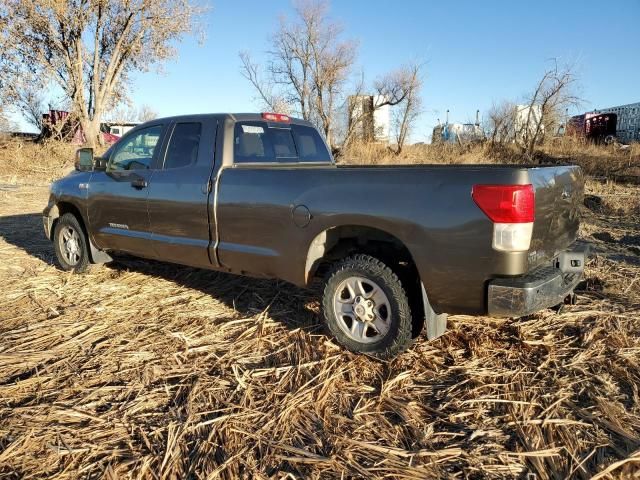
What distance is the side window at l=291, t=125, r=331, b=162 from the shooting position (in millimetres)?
5148

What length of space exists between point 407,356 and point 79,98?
22.7m

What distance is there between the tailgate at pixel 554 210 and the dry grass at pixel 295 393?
0.79 m

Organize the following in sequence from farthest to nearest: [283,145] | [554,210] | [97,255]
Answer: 1. [97,255]
2. [283,145]
3. [554,210]

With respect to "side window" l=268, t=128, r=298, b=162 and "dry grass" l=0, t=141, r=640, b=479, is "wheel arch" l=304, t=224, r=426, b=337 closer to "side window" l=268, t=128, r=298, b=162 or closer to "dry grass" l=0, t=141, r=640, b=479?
"dry grass" l=0, t=141, r=640, b=479

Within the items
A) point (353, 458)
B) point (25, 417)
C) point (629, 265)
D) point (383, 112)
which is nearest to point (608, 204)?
point (629, 265)

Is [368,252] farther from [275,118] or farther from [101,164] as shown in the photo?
[101,164]

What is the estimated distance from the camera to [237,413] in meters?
2.96

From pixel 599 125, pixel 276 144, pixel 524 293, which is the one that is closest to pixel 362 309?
pixel 524 293

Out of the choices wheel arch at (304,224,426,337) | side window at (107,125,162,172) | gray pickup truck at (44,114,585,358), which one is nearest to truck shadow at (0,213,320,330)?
gray pickup truck at (44,114,585,358)

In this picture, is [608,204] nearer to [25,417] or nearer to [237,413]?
[237,413]

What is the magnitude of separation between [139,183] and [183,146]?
649 millimetres

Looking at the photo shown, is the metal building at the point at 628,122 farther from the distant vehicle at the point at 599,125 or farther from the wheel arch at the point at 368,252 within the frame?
the wheel arch at the point at 368,252

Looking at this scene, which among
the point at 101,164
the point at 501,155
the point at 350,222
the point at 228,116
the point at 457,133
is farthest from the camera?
the point at 457,133

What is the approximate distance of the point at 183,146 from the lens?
15.8ft
